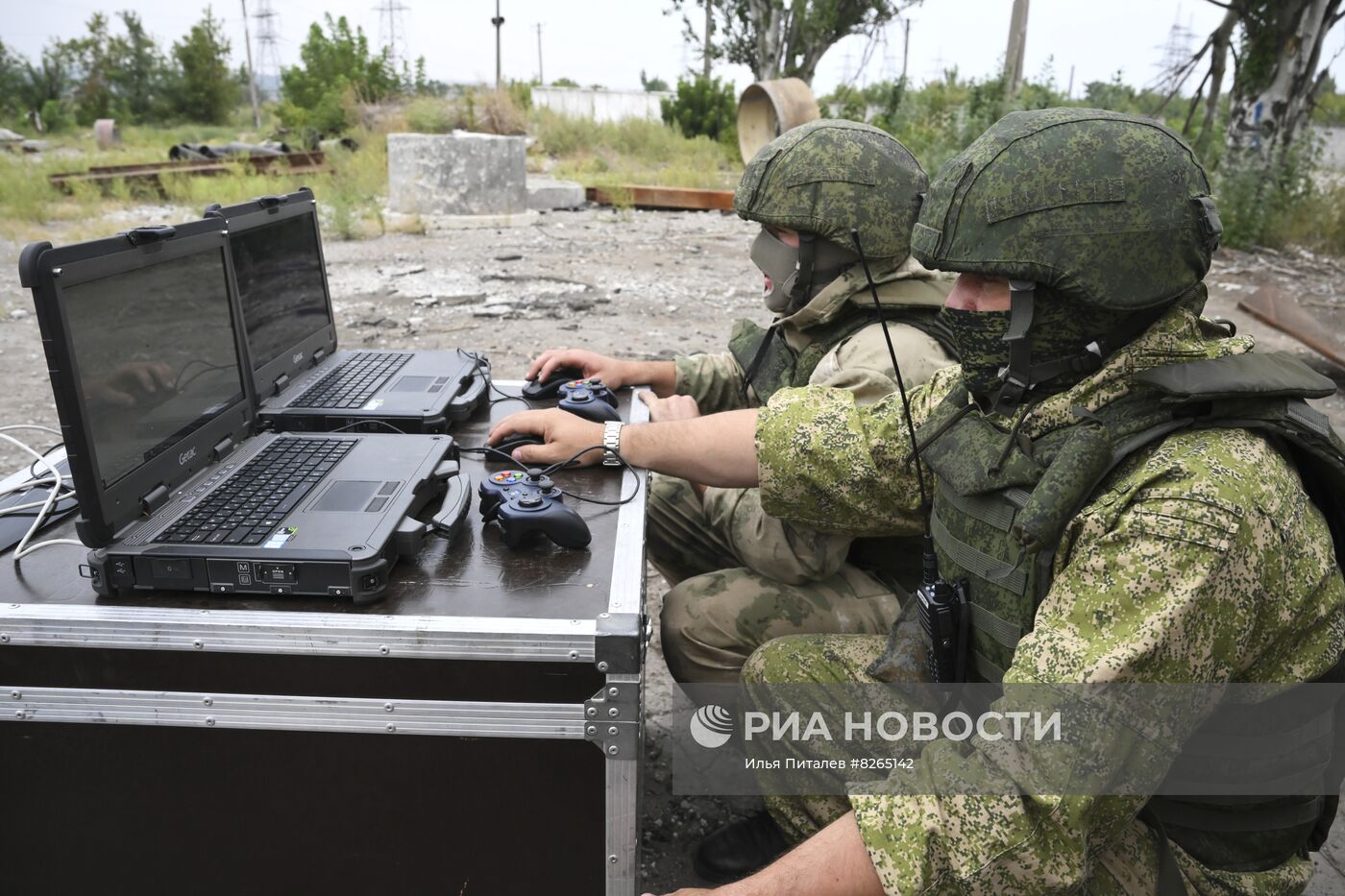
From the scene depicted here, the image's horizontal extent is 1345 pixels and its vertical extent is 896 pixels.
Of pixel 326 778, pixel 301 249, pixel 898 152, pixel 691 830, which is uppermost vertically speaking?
pixel 898 152

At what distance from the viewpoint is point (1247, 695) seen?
1.51 m

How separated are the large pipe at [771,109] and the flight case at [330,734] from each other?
10.3 m

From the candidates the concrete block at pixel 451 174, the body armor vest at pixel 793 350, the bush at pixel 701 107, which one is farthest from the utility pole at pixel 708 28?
the body armor vest at pixel 793 350

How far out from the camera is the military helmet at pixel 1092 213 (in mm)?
1554

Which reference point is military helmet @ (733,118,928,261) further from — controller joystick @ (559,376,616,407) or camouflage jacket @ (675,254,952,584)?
controller joystick @ (559,376,616,407)

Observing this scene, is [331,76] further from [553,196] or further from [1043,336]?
[1043,336]

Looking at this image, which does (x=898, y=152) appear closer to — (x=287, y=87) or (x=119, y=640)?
(x=119, y=640)

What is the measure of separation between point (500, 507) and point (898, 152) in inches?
64.8

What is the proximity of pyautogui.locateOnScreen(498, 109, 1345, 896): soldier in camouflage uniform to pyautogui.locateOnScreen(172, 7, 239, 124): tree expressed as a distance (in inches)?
1696

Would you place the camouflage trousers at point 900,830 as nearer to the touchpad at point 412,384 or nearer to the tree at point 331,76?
the touchpad at point 412,384

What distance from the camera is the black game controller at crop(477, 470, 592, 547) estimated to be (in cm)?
173

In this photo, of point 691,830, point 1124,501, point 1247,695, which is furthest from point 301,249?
point 1247,695

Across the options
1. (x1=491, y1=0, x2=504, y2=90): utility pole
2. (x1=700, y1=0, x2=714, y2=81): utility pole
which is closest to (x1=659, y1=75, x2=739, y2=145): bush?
(x1=700, y1=0, x2=714, y2=81): utility pole

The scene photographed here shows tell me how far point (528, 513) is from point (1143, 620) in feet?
3.29
